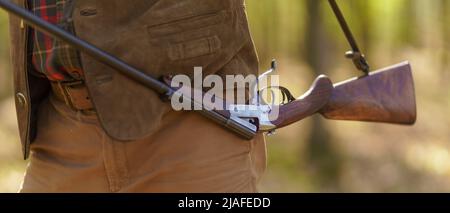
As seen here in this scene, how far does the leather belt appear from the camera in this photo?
2.68m

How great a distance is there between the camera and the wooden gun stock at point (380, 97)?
3.23m

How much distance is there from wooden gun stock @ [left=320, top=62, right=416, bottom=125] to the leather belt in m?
0.99

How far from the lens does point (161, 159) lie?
2.68m

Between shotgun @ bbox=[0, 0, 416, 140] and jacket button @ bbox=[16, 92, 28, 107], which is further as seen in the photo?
shotgun @ bbox=[0, 0, 416, 140]

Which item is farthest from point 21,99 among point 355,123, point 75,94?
point 355,123

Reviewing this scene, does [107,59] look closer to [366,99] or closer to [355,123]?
[366,99]

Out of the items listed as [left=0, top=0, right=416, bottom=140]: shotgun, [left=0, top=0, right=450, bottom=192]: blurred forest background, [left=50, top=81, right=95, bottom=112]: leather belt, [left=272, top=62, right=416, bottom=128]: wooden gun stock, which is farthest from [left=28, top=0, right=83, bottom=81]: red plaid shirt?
[left=0, top=0, right=450, bottom=192]: blurred forest background

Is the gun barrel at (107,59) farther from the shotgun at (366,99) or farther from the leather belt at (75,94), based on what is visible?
the shotgun at (366,99)

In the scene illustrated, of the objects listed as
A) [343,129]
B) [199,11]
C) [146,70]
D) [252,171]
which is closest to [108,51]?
[146,70]

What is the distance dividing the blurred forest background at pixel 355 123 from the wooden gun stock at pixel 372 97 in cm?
442

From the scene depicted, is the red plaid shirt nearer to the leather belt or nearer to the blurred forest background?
the leather belt

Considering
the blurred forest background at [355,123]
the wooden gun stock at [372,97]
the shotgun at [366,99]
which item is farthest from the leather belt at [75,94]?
the blurred forest background at [355,123]

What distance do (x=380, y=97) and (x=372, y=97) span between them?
32 millimetres
